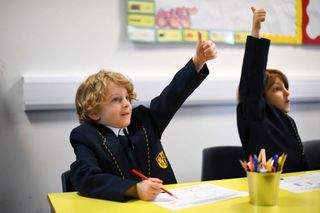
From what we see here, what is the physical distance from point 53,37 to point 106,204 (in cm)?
130

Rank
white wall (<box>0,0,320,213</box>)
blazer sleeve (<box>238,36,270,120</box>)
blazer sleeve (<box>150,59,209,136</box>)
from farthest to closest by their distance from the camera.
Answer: white wall (<box>0,0,320,213</box>) < blazer sleeve (<box>238,36,270,120</box>) < blazer sleeve (<box>150,59,209,136</box>)

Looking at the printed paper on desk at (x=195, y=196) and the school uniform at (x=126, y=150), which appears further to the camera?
the school uniform at (x=126, y=150)

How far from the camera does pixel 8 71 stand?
222 cm

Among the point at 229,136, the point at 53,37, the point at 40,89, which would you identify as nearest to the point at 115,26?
the point at 53,37

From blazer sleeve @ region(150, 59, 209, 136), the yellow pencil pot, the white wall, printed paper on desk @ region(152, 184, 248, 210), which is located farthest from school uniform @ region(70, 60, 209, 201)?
the white wall

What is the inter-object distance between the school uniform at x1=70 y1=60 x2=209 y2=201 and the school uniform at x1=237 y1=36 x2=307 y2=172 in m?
0.26

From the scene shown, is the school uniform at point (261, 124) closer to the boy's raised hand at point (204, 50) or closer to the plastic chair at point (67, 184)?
the boy's raised hand at point (204, 50)

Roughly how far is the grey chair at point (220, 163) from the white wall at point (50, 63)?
20.8 inches

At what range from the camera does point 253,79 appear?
6.21ft

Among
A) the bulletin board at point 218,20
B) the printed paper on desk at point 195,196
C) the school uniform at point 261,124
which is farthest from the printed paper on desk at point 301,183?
the bulletin board at point 218,20

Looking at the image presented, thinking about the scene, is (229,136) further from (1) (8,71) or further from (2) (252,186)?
(2) (252,186)

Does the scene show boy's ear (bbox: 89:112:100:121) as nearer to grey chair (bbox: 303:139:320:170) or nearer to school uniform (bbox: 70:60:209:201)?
school uniform (bbox: 70:60:209:201)

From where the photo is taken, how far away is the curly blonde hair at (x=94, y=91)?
1.64 meters

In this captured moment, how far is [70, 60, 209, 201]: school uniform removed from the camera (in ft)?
4.35
